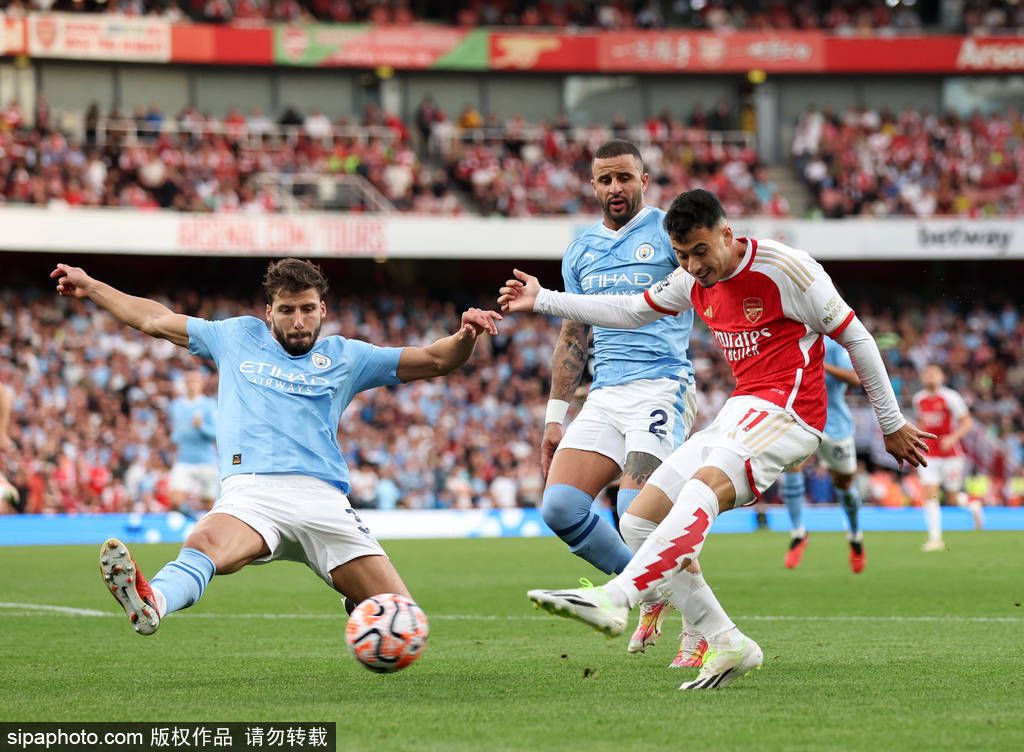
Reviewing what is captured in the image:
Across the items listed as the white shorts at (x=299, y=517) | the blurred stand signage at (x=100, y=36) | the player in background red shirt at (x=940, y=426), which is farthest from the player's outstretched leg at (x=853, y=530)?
the blurred stand signage at (x=100, y=36)

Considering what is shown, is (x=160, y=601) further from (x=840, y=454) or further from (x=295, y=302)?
(x=840, y=454)

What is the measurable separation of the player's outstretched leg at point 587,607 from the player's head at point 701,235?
1.63 metres

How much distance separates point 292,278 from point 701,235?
1.98m

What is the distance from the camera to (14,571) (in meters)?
15.5

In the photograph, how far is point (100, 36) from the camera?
33812 mm

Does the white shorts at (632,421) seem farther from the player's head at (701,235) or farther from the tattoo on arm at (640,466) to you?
the player's head at (701,235)

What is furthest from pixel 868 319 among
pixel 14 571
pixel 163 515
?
pixel 14 571

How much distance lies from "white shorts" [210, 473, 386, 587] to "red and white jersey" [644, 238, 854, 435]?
78.7 inches

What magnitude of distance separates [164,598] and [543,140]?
1156 inches

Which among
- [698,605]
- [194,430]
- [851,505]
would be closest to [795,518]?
[851,505]

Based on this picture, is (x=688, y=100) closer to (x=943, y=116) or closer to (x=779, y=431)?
(x=943, y=116)

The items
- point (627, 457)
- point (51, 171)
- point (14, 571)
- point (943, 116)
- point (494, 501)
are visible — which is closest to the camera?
point (627, 457)

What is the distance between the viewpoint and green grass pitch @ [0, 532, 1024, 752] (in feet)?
17.6

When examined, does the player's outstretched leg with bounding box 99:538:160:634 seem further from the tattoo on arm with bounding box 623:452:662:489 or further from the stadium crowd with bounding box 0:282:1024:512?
the stadium crowd with bounding box 0:282:1024:512
